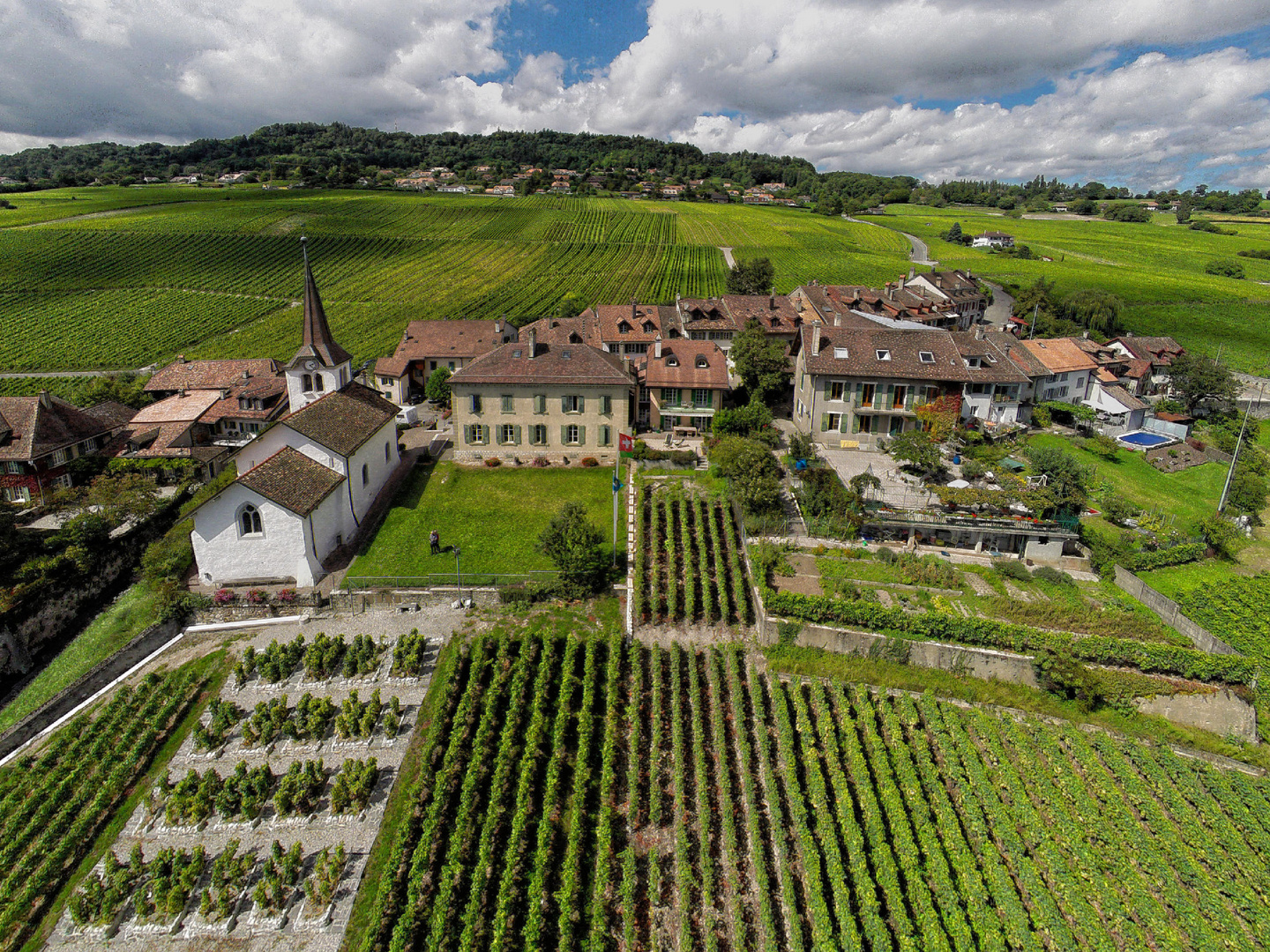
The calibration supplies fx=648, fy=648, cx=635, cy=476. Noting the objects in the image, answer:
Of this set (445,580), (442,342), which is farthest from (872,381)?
(442,342)

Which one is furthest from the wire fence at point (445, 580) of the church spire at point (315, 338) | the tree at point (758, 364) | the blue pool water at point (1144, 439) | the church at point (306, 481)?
the blue pool water at point (1144, 439)

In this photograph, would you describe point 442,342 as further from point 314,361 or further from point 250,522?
point 250,522

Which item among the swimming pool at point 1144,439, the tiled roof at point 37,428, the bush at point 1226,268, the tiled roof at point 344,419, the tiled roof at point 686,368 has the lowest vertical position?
the swimming pool at point 1144,439

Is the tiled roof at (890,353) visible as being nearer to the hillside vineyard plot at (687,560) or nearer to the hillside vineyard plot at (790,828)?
the hillside vineyard plot at (687,560)

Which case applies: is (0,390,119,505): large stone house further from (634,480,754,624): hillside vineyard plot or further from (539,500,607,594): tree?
(634,480,754,624): hillside vineyard plot

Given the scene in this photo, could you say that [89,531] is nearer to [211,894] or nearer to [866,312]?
[211,894]

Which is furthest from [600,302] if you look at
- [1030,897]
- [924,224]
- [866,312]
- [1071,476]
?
[924,224]
